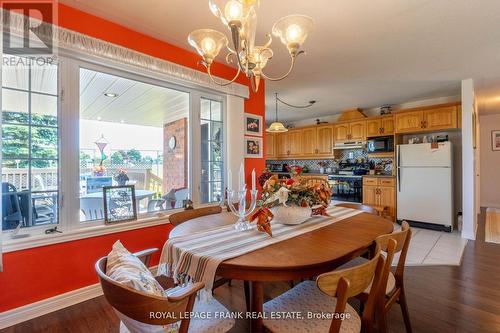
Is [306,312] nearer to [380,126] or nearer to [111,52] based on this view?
[111,52]

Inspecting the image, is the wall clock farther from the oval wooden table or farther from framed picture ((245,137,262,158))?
the oval wooden table

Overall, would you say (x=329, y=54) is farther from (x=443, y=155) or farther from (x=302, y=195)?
(x=443, y=155)

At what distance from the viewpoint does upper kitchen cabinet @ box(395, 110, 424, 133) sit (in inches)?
176

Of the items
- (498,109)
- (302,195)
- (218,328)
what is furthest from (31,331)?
(498,109)

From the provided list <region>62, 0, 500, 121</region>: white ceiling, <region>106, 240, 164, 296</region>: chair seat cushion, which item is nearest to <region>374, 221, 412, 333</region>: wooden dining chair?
<region>106, 240, 164, 296</region>: chair seat cushion

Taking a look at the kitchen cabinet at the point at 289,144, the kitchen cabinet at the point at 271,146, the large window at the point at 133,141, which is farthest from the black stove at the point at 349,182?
the large window at the point at 133,141

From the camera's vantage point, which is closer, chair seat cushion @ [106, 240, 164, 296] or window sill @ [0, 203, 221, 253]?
chair seat cushion @ [106, 240, 164, 296]

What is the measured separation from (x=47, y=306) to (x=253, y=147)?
2.62 metres

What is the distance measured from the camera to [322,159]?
6418 millimetres

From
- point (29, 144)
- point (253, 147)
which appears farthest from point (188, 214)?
point (253, 147)

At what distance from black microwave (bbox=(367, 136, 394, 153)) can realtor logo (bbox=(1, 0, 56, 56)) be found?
17.1ft

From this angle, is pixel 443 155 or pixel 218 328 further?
pixel 443 155

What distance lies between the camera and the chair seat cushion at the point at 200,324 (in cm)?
97

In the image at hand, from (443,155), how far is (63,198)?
5.25 meters
